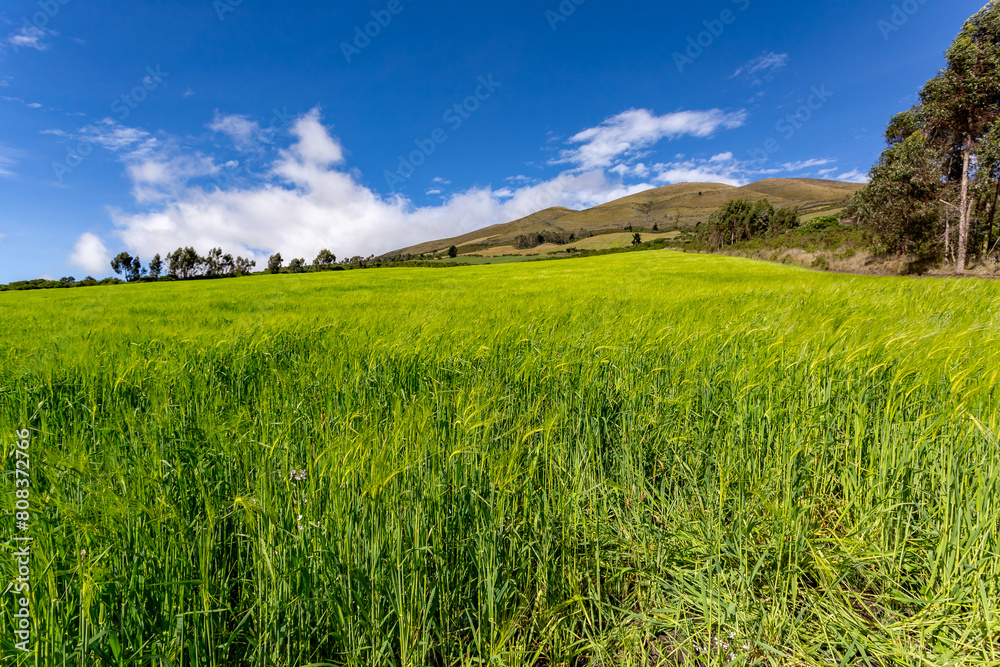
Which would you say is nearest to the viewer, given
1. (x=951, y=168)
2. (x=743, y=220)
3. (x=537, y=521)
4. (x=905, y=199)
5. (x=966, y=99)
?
(x=537, y=521)

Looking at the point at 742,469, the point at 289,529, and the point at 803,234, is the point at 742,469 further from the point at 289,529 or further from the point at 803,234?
the point at 803,234

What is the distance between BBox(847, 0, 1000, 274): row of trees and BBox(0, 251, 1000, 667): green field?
2928cm

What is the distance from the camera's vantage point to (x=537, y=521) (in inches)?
59.6

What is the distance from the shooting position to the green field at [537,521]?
1123mm

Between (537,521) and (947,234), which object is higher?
(947,234)

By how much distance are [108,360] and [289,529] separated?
326 centimetres

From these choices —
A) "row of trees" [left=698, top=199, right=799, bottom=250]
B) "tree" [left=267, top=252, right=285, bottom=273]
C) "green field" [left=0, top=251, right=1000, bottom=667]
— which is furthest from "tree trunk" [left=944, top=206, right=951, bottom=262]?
"tree" [left=267, top=252, right=285, bottom=273]

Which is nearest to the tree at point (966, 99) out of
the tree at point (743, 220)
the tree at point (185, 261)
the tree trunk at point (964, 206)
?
the tree trunk at point (964, 206)

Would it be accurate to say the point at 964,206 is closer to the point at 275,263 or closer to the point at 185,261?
the point at 275,263

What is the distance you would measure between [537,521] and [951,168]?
3474 cm

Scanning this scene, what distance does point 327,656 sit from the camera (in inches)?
47.0

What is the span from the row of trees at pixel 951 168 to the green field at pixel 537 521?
29283 millimetres

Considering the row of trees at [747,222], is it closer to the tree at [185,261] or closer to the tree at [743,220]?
the tree at [743,220]

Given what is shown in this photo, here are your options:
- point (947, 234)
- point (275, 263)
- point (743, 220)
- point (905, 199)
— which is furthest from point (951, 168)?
point (275, 263)
